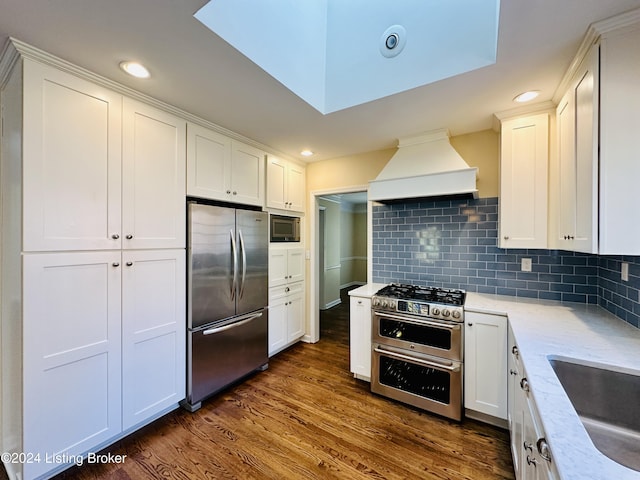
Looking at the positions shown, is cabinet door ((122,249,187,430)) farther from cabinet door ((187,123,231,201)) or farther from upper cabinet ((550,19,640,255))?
upper cabinet ((550,19,640,255))

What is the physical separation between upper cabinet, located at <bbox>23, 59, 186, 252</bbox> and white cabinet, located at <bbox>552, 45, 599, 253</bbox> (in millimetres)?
2597

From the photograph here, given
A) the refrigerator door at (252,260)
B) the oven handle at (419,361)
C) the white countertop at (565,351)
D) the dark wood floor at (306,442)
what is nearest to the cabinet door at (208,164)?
the refrigerator door at (252,260)

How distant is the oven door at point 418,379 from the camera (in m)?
2.08

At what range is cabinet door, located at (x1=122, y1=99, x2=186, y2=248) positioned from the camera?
6.02 ft

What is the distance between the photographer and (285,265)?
325 centimetres

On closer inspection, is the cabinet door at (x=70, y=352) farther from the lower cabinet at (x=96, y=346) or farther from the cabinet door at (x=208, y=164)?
the cabinet door at (x=208, y=164)

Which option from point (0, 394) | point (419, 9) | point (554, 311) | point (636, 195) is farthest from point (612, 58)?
point (0, 394)

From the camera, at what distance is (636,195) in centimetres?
124

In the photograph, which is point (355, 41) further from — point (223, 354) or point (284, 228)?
point (223, 354)

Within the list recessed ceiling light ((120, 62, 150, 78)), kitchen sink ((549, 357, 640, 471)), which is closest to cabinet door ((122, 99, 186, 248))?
recessed ceiling light ((120, 62, 150, 78))

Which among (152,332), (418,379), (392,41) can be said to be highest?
(392,41)

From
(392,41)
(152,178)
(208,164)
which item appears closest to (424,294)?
(392,41)

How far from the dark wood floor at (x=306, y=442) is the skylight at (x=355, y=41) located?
96.3 inches

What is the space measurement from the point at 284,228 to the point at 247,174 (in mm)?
798
